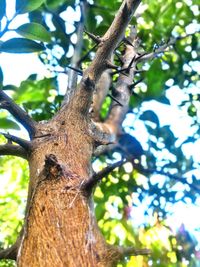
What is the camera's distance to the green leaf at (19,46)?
1.48m

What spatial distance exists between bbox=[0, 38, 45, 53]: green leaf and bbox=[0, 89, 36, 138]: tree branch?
0.21 m

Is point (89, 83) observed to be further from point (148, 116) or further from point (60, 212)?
point (148, 116)

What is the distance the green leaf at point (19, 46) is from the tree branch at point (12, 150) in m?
0.42

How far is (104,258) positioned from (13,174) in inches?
100

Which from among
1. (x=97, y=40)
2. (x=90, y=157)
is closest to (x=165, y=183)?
(x=90, y=157)

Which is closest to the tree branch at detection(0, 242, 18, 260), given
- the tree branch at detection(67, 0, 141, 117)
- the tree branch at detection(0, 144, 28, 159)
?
the tree branch at detection(0, 144, 28, 159)

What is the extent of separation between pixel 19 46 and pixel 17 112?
1.05ft

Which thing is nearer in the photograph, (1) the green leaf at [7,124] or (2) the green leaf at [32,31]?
(1) the green leaf at [7,124]

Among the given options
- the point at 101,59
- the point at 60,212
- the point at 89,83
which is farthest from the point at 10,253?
the point at 101,59

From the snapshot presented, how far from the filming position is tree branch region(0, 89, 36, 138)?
5.43ft

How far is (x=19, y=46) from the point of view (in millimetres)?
1503

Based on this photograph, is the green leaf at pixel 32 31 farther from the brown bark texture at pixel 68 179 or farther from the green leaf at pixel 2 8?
the brown bark texture at pixel 68 179

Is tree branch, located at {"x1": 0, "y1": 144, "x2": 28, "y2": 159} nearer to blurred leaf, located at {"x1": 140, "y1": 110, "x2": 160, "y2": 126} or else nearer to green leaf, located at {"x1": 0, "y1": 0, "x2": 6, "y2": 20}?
green leaf, located at {"x1": 0, "y1": 0, "x2": 6, "y2": 20}

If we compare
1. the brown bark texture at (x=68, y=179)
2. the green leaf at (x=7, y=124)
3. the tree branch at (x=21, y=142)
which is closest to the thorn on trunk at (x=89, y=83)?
the brown bark texture at (x=68, y=179)
